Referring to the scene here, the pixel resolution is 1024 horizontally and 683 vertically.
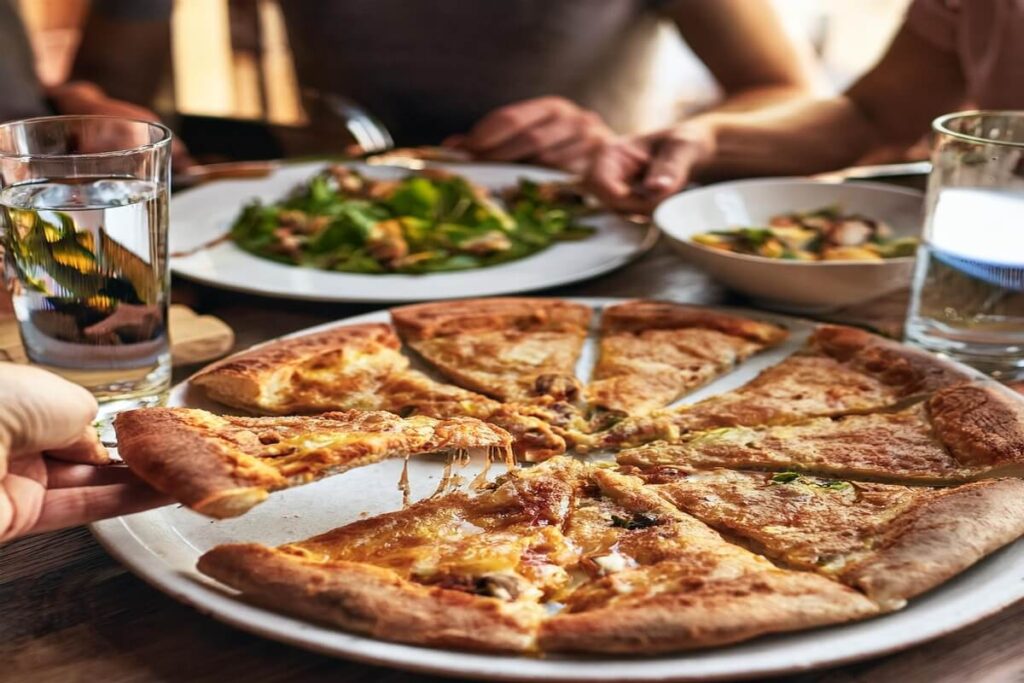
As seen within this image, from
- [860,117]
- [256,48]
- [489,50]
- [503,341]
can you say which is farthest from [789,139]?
[256,48]

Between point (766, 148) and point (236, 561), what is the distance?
3.06 meters

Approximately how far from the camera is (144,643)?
4.35ft

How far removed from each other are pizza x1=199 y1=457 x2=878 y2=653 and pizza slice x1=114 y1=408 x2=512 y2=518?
85mm

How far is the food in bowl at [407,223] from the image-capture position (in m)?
2.83

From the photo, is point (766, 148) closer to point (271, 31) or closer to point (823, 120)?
point (823, 120)

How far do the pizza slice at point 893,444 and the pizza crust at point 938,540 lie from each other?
0.63ft

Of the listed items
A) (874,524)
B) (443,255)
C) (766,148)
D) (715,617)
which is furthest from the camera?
(766,148)

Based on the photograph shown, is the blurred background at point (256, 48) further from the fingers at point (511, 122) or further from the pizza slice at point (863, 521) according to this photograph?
the pizza slice at point (863, 521)

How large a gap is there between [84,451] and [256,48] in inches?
376

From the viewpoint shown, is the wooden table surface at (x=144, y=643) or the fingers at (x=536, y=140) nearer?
the wooden table surface at (x=144, y=643)

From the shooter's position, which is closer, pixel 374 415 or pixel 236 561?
pixel 236 561

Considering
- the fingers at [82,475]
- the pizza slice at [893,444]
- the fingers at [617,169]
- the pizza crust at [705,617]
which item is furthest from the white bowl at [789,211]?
the fingers at [82,475]

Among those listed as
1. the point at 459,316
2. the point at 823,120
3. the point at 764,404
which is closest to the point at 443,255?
the point at 459,316

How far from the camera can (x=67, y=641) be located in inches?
52.4
